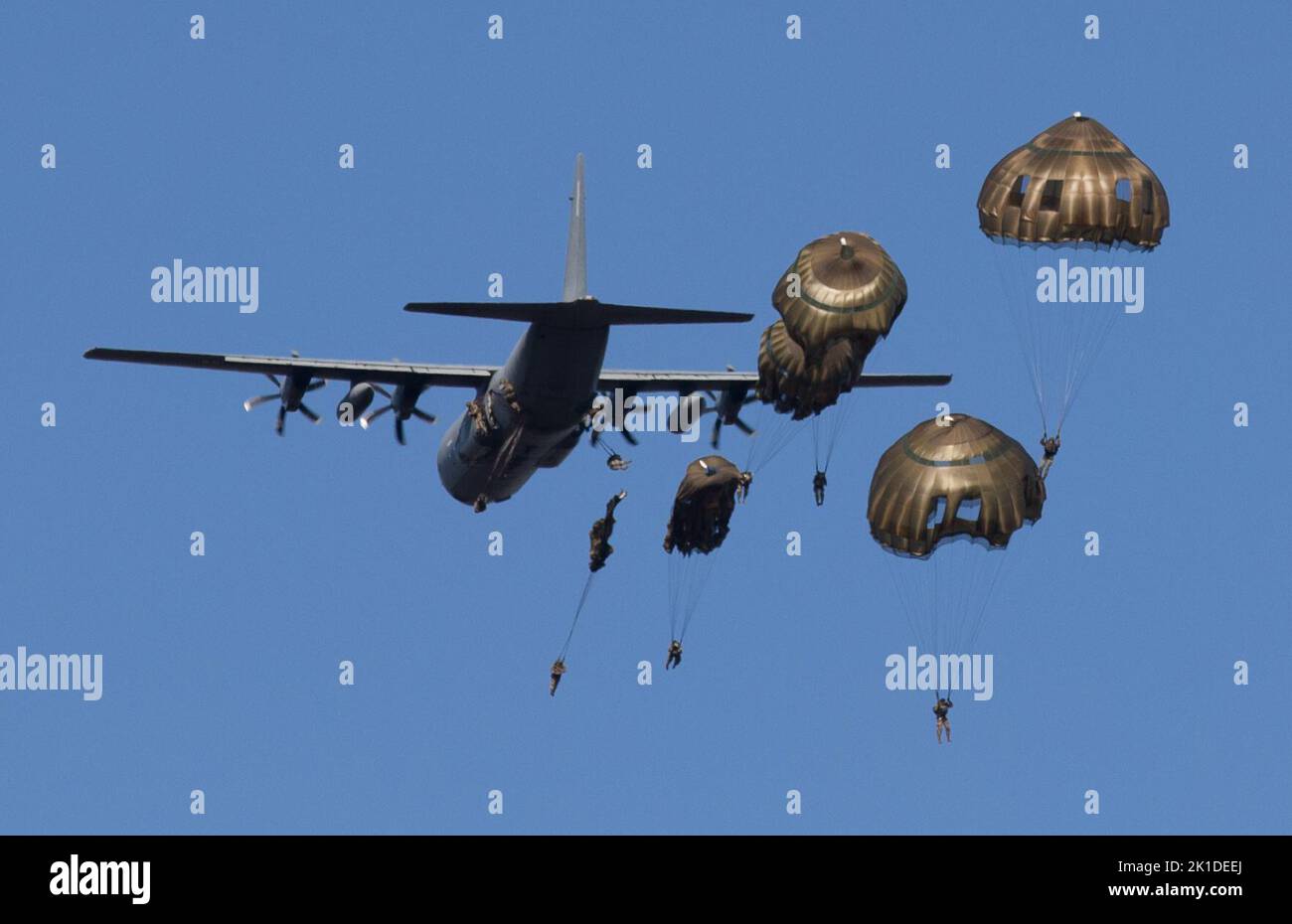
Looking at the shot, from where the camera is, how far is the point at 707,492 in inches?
3401

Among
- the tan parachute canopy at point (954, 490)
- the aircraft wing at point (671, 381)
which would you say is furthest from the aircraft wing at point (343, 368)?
the tan parachute canopy at point (954, 490)

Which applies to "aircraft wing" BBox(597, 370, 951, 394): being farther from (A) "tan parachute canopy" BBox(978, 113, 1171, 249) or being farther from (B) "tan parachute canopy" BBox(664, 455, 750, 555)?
(A) "tan parachute canopy" BBox(978, 113, 1171, 249)

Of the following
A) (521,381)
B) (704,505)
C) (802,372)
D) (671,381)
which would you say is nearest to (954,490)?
(802,372)

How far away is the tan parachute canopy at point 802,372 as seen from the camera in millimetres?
81250

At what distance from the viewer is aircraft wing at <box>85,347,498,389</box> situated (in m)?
97.9

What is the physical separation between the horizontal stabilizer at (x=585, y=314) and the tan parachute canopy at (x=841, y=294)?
4859mm

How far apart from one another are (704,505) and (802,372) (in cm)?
587

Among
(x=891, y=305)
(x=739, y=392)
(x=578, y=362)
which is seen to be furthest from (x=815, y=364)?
(x=739, y=392)

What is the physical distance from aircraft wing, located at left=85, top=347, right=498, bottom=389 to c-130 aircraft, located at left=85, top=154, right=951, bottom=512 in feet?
0.10

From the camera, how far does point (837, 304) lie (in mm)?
79812

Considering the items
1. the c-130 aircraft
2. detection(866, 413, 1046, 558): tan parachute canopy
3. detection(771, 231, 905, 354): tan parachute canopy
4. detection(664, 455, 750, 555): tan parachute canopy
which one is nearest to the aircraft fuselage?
the c-130 aircraft

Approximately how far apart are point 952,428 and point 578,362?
11025mm

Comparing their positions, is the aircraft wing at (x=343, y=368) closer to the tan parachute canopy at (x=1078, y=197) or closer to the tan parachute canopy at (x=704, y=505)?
the tan parachute canopy at (x=704, y=505)
